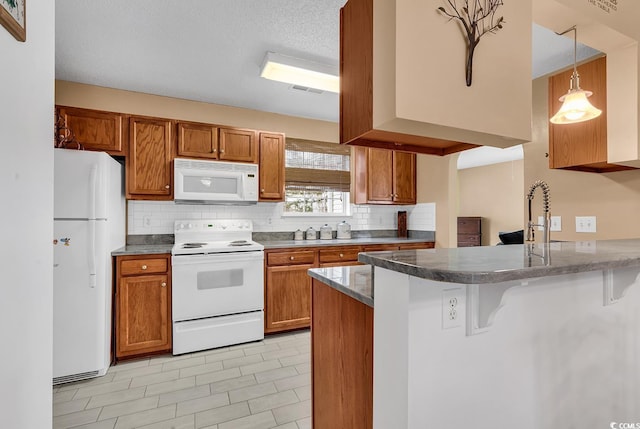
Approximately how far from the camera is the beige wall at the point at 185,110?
118 inches

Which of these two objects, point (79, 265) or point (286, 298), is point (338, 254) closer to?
point (286, 298)

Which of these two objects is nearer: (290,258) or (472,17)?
(472,17)

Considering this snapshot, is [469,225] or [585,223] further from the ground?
[585,223]

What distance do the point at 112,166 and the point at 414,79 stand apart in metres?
2.65

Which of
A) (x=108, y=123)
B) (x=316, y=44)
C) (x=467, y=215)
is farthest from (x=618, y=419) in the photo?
(x=467, y=215)

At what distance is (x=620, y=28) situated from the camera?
1.68 m

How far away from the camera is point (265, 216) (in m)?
3.77

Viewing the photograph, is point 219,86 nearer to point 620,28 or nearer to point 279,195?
point 279,195

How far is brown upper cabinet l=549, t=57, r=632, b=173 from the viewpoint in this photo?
2.04 metres

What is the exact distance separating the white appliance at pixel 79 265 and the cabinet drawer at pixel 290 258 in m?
1.41

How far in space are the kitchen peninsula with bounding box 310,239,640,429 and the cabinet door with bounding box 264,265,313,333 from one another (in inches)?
65.4

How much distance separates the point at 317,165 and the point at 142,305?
2466 mm

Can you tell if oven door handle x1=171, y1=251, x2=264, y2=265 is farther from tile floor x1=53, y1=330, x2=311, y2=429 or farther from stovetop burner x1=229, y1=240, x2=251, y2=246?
tile floor x1=53, y1=330, x2=311, y2=429

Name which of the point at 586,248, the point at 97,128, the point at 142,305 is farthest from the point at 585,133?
the point at 97,128
